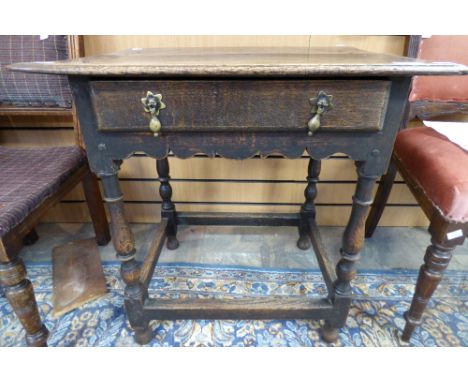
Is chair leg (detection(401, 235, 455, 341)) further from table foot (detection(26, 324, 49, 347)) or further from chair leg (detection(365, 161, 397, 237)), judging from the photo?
table foot (detection(26, 324, 49, 347))

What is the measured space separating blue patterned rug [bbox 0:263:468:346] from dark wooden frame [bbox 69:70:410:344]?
0.34ft

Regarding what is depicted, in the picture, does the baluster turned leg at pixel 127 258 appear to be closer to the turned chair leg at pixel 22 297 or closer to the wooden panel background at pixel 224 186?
the turned chair leg at pixel 22 297

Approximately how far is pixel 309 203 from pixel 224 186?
419 mm

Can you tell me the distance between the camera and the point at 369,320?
104 cm

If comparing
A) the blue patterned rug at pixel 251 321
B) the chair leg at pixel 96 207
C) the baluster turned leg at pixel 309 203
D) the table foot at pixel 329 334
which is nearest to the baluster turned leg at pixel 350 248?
the table foot at pixel 329 334

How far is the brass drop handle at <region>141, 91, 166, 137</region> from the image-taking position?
60cm

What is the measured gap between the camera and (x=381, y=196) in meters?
1.29

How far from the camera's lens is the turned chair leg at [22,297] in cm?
77

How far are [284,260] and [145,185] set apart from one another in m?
0.76

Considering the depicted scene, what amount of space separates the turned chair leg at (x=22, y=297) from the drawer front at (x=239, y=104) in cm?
46

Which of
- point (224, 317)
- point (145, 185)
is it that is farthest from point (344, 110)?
point (145, 185)

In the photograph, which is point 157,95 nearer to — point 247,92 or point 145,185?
point 247,92

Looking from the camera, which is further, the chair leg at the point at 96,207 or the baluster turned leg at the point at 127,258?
the chair leg at the point at 96,207

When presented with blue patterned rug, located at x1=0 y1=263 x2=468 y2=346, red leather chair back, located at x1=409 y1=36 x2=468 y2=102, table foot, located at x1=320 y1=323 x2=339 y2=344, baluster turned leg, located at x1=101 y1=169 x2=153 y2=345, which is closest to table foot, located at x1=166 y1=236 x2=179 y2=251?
blue patterned rug, located at x1=0 y1=263 x2=468 y2=346
